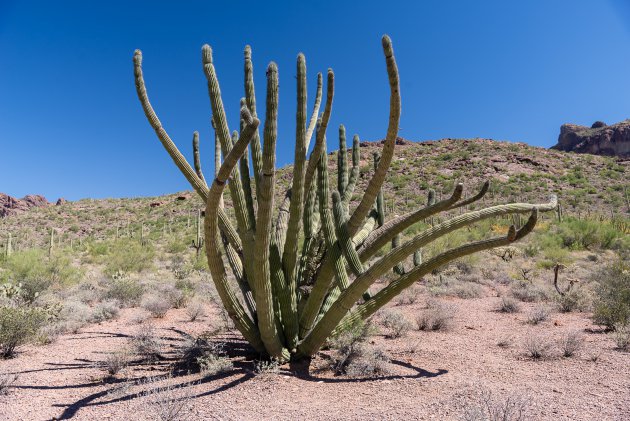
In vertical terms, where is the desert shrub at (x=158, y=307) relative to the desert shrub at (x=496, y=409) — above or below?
above

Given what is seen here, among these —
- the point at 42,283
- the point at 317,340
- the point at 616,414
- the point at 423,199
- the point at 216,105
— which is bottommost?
the point at 616,414

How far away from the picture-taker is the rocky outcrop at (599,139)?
62.3 m

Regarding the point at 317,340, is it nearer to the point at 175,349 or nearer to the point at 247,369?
the point at 247,369

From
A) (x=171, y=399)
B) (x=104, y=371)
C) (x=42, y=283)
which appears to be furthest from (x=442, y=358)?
(x=42, y=283)

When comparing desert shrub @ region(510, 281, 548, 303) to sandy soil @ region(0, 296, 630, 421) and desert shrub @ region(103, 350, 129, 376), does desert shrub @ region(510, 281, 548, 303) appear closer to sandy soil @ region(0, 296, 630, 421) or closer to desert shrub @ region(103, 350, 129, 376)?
sandy soil @ region(0, 296, 630, 421)

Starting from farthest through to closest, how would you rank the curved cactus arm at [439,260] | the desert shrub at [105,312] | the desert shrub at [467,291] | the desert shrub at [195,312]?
1. the desert shrub at [467,291]
2. the desert shrub at [195,312]
3. the desert shrub at [105,312]
4. the curved cactus arm at [439,260]

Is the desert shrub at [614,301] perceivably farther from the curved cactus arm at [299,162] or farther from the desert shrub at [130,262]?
the desert shrub at [130,262]

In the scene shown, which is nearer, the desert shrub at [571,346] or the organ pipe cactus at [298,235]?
the organ pipe cactus at [298,235]

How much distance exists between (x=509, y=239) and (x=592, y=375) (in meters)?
2.04

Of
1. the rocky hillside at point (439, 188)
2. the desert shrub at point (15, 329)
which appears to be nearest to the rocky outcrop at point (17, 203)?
the rocky hillside at point (439, 188)

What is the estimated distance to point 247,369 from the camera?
16.2 ft

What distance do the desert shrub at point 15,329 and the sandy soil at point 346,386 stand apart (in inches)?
8.5

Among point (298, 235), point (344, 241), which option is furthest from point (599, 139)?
point (298, 235)

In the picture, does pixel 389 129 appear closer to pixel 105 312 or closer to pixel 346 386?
pixel 346 386
